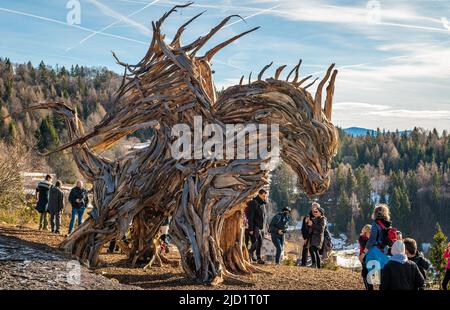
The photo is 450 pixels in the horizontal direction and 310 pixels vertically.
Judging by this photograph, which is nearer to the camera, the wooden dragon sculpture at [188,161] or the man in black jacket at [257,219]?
the wooden dragon sculpture at [188,161]

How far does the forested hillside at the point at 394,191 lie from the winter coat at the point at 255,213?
299ft

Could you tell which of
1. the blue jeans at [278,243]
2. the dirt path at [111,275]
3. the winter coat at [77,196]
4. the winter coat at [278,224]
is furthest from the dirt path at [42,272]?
the blue jeans at [278,243]

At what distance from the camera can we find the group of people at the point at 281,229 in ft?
45.6

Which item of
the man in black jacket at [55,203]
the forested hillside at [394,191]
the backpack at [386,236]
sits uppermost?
the forested hillside at [394,191]

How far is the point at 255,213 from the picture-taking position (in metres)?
14.0

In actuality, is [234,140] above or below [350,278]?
above

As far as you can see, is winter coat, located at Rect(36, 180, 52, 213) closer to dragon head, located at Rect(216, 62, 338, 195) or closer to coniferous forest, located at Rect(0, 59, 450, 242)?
dragon head, located at Rect(216, 62, 338, 195)

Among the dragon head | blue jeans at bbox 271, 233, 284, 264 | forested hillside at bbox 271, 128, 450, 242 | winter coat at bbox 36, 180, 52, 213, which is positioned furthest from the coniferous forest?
the dragon head

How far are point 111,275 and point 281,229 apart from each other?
4.81 metres

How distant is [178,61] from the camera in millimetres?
12133

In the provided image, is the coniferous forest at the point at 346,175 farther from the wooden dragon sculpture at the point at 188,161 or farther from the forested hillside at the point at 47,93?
the wooden dragon sculpture at the point at 188,161

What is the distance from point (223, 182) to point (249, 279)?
6.51ft

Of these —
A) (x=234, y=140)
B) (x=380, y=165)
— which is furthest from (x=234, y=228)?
(x=380, y=165)

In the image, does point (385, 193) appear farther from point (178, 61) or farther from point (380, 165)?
point (178, 61)
